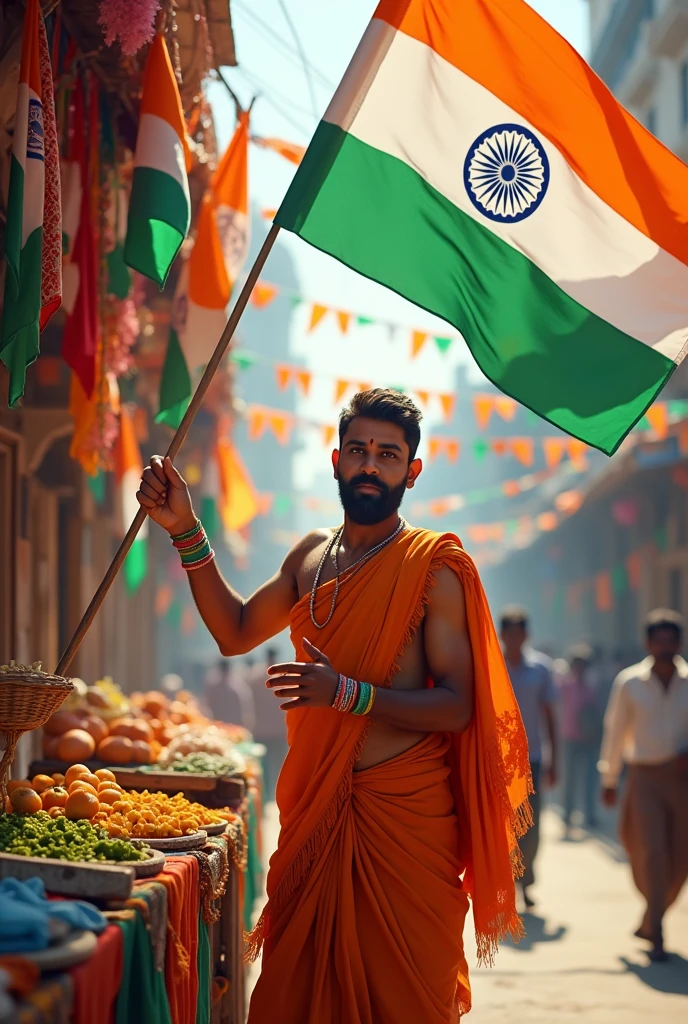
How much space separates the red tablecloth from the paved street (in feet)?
11.7

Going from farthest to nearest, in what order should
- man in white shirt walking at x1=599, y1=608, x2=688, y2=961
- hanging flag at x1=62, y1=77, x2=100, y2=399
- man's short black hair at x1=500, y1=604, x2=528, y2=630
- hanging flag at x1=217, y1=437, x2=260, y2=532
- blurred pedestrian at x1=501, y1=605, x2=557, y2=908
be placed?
hanging flag at x1=217, y1=437, x2=260, y2=532 < man's short black hair at x1=500, y1=604, x2=528, y2=630 < blurred pedestrian at x1=501, y1=605, x2=557, y2=908 < man in white shirt walking at x1=599, y1=608, x2=688, y2=961 < hanging flag at x1=62, y1=77, x2=100, y2=399

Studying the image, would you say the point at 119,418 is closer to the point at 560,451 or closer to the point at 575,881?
the point at 575,881

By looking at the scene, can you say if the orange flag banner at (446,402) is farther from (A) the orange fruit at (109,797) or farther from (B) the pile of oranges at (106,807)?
(A) the orange fruit at (109,797)

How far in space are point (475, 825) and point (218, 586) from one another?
1.09 meters

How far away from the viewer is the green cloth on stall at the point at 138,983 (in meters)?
3.02

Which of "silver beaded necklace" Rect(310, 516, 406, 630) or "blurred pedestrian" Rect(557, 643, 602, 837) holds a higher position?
"silver beaded necklace" Rect(310, 516, 406, 630)

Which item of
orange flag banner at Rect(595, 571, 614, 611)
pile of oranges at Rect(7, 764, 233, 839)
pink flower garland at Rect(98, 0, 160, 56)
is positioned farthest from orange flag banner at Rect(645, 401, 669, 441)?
orange flag banner at Rect(595, 571, 614, 611)

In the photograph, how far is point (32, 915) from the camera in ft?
8.73

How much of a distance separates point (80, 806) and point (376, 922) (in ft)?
3.02

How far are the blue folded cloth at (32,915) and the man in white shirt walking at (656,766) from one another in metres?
5.77

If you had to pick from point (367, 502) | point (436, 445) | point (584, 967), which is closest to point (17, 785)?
point (367, 502)

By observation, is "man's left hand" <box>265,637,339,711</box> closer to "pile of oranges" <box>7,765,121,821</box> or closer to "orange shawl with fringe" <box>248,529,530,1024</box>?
"orange shawl with fringe" <box>248,529,530,1024</box>

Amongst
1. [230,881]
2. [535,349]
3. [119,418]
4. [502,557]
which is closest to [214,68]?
[119,418]

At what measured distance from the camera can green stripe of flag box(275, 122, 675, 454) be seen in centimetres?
458
